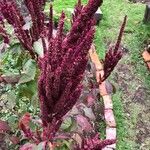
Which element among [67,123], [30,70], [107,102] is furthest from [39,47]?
[107,102]

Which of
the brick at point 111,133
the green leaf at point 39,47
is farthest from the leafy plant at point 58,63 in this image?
the brick at point 111,133

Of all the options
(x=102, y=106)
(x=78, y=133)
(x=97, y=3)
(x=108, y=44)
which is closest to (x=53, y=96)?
(x=97, y=3)

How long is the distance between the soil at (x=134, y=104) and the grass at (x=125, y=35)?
4 cm

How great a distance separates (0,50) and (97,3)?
1.13m

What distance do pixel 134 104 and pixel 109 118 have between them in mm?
473

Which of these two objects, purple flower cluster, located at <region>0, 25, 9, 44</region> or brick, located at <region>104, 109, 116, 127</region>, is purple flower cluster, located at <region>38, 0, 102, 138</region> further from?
brick, located at <region>104, 109, 116, 127</region>

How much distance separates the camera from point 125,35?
4.72m

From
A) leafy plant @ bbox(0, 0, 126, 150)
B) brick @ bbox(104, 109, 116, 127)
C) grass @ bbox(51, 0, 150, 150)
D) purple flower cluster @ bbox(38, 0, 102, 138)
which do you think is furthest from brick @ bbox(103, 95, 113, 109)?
purple flower cluster @ bbox(38, 0, 102, 138)

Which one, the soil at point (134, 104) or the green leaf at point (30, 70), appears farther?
the soil at point (134, 104)

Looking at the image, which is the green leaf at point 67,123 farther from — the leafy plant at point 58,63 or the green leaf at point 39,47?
the green leaf at point 39,47

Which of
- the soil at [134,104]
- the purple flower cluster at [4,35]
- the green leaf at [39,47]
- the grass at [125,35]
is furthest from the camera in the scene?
the grass at [125,35]

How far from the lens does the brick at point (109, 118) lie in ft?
11.1

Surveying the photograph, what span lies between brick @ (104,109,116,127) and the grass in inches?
5.6

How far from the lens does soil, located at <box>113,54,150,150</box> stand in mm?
3490
